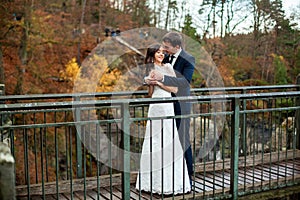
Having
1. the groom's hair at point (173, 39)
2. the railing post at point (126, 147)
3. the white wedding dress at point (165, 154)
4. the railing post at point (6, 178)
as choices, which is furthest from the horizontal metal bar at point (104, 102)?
the railing post at point (6, 178)

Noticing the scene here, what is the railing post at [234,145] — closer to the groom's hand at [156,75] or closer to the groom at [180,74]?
the groom at [180,74]

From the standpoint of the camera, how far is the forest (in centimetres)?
1330

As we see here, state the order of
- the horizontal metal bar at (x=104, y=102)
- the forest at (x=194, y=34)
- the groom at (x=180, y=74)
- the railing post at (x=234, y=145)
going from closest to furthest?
the horizontal metal bar at (x=104, y=102) → the railing post at (x=234, y=145) → the groom at (x=180, y=74) → the forest at (x=194, y=34)

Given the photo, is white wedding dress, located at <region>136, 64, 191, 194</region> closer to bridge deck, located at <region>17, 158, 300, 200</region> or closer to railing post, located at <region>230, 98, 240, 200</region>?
bridge deck, located at <region>17, 158, 300, 200</region>

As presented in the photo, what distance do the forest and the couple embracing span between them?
29.5ft

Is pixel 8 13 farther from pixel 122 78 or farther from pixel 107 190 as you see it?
pixel 107 190

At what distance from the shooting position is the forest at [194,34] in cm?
1330

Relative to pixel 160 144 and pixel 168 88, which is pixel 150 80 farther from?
pixel 160 144

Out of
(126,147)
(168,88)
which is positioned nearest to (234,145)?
(168,88)

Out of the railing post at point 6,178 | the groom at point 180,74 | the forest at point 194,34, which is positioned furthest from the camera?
the forest at point 194,34

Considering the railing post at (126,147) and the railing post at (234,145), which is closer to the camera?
the railing post at (126,147)

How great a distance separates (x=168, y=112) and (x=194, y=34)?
37.4 feet

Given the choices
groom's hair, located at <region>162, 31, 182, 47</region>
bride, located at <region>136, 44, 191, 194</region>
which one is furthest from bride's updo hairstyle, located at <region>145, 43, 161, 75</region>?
groom's hair, located at <region>162, 31, 182, 47</region>

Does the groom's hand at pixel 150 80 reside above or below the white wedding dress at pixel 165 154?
above
